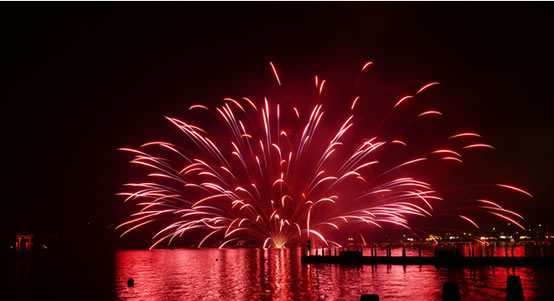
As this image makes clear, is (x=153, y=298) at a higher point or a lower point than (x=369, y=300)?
lower

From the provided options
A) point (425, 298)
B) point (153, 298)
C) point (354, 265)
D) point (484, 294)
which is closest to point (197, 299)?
point (153, 298)

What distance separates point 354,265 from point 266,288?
20.7 meters

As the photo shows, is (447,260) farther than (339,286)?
Yes

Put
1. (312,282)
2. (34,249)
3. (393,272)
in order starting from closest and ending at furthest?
(312,282) → (393,272) → (34,249)

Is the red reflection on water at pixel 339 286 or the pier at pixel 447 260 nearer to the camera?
the red reflection on water at pixel 339 286

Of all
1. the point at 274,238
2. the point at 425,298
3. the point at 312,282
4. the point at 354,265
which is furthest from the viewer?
the point at 274,238

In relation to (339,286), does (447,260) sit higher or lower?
higher

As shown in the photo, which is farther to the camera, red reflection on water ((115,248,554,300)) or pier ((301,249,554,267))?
pier ((301,249,554,267))

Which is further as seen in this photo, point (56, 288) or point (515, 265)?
point (515, 265)

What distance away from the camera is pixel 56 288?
128 ft

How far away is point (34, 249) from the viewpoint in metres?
155

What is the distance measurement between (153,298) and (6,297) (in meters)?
11.6

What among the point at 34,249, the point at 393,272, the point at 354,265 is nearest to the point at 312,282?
the point at 393,272

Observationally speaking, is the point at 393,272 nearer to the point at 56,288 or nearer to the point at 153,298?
the point at 153,298
